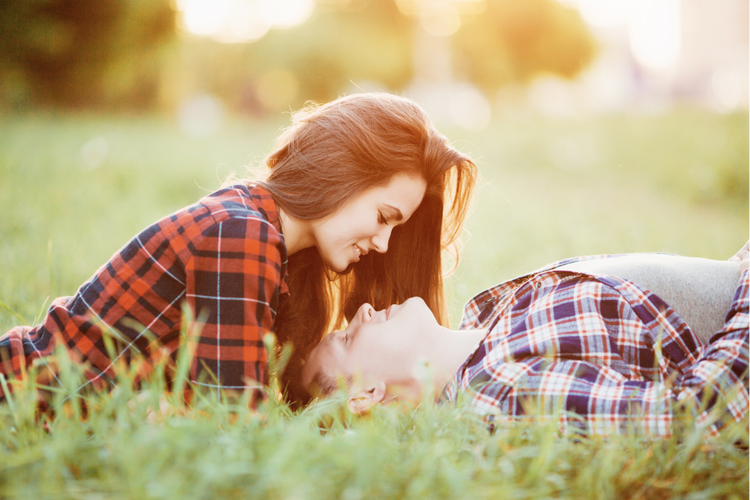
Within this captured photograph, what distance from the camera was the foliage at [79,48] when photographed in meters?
Answer: 11.6

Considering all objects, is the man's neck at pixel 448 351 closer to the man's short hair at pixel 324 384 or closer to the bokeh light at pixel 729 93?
the man's short hair at pixel 324 384

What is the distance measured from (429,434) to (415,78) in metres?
21.6

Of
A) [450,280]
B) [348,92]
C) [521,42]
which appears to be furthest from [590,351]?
[521,42]

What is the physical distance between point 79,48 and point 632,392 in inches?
569

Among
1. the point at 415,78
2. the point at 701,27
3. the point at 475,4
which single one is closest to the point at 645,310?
the point at 415,78

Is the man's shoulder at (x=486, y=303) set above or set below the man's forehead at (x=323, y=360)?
above

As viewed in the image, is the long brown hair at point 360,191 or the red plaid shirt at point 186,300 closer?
the red plaid shirt at point 186,300

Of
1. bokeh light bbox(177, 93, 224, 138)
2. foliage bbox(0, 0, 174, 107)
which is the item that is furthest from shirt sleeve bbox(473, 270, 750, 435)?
bokeh light bbox(177, 93, 224, 138)

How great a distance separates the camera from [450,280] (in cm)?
316

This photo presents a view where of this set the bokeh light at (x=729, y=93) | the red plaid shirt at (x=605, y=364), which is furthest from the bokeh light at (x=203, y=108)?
the red plaid shirt at (x=605, y=364)

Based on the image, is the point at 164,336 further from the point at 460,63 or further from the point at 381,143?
the point at 460,63

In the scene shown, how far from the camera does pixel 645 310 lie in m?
1.65

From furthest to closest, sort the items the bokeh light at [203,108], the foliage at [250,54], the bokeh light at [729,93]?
the bokeh light at [203,108] → the foliage at [250,54] → the bokeh light at [729,93]

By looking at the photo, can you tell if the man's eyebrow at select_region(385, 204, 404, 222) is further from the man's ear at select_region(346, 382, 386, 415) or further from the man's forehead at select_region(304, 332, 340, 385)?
the man's ear at select_region(346, 382, 386, 415)
